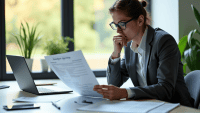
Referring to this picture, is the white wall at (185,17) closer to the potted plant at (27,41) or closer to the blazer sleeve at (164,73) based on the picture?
the blazer sleeve at (164,73)

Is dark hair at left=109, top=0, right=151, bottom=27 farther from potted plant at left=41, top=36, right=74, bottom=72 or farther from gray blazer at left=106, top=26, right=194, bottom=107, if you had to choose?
potted plant at left=41, top=36, right=74, bottom=72

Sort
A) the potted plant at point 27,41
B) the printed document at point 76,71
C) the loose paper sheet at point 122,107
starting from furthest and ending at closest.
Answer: the potted plant at point 27,41, the printed document at point 76,71, the loose paper sheet at point 122,107

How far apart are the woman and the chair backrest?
4 cm

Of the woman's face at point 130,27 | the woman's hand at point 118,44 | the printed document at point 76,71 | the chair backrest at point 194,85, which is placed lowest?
the chair backrest at point 194,85

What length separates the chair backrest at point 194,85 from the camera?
4.45ft

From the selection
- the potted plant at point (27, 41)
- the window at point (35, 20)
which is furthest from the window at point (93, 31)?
the potted plant at point (27, 41)

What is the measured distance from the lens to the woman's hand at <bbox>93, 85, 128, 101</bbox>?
1.10 metres

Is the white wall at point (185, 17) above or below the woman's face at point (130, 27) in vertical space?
above

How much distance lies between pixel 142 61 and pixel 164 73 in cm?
31

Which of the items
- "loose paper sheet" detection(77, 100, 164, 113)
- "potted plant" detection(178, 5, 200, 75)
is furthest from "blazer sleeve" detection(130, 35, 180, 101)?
"potted plant" detection(178, 5, 200, 75)

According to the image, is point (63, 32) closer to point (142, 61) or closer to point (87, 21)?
point (87, 21)

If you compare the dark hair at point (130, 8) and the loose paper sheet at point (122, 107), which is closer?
the loose paper sheet at point (122, 107)

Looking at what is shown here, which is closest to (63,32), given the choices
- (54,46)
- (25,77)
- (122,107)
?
(54,46)

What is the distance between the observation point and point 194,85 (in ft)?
4.69
